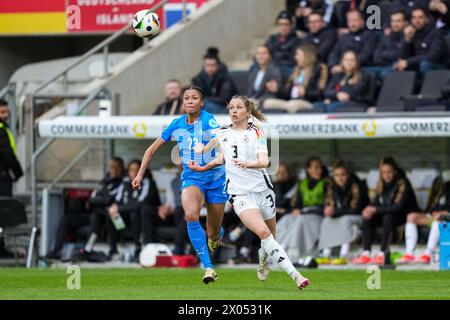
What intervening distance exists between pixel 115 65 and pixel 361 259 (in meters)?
6.89

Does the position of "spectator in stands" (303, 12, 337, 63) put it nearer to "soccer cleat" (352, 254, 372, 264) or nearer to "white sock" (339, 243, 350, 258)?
"white sock" (339, 243, 350, 258)

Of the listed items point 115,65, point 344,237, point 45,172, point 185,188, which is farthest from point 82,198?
point 185,188

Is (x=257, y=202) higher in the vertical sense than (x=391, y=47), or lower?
lower

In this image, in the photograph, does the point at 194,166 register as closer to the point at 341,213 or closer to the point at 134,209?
the point at 341,213

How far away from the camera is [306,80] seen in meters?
21.7

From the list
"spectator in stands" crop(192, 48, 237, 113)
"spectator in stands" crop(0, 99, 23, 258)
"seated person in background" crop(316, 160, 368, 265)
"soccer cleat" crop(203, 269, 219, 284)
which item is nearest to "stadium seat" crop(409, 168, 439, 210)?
"seated person in background" crop(316, 160, 368, 265)

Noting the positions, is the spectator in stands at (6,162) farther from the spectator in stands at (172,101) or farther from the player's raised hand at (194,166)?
the player's raised hand at (194,166)

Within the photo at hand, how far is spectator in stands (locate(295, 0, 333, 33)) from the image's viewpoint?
23641mm

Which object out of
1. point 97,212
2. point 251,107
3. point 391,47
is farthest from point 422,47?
point 251,107

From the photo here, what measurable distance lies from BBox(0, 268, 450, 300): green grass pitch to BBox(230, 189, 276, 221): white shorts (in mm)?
789

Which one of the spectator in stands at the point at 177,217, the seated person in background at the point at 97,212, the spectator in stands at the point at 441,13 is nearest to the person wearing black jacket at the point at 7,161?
the seated person in background at the point at 97,212

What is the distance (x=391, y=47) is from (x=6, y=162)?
20.4 feet

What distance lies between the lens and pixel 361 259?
65.1ft
